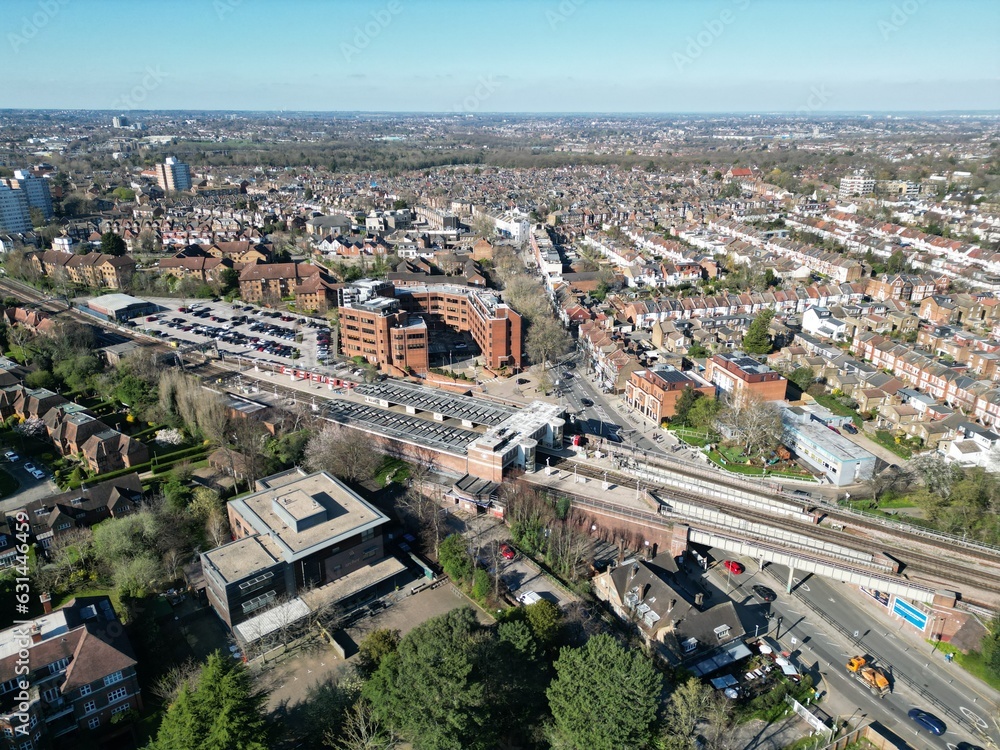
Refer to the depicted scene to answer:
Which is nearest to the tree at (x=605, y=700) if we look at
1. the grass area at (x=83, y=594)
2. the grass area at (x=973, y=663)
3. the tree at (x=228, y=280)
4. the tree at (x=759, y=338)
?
the grass area at (x=973, y=663)

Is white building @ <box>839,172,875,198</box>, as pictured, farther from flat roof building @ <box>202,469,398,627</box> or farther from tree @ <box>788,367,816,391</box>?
flat roof building @ <box>202,469,398,627</box>

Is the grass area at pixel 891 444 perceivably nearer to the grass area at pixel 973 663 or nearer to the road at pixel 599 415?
the road at pixel 599 415

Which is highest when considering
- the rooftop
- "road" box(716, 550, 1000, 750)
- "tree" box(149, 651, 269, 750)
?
"tree" box(149, 651, 269, 750)

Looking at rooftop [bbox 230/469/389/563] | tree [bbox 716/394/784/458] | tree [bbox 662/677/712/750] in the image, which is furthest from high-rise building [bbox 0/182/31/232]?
tree [bbox 662/677/712/750]

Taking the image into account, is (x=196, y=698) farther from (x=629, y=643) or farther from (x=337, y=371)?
(x=337, y=371)

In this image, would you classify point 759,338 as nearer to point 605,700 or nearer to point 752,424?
point 752,424

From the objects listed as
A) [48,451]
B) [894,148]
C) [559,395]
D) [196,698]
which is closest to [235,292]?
[48,451]

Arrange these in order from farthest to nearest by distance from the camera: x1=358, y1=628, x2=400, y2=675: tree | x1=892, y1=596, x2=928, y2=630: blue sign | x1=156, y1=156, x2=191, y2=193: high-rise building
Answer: x1=156, y1=156, x2=191, y2=193: high-rise building, x1=892, y1=596, x2=928, y2=630: blue sign, x1=358, y1=628, x2=400, y2=675: tree
